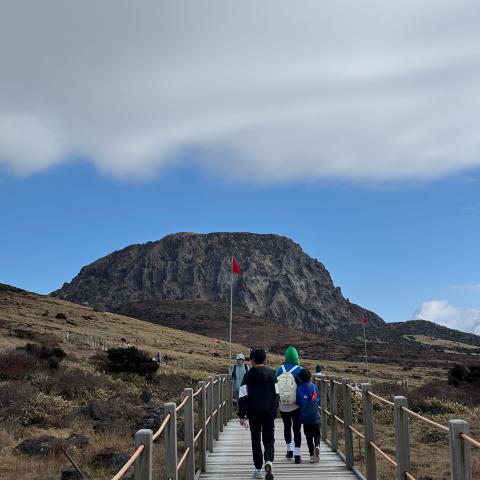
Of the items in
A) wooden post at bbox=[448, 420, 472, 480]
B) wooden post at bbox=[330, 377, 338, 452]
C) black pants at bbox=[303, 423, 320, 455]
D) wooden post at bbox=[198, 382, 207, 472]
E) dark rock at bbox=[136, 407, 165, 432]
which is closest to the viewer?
wooden post at bbox=[448, 420, 472, 480]

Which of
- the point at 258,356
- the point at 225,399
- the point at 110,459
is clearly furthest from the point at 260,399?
the point at 225,399

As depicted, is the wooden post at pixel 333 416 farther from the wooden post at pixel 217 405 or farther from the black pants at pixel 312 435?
the wooden post at pixel 217 405

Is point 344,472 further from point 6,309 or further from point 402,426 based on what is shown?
point 6,309

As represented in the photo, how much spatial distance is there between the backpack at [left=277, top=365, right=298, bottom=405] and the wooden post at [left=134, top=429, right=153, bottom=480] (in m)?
4.89

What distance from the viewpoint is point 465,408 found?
25188mm

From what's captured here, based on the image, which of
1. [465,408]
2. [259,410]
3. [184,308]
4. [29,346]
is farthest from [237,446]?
[184,308]

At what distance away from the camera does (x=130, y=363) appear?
98.5ft

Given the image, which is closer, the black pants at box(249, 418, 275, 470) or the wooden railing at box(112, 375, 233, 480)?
the wooden railing at box(112, 375, 233, 480)

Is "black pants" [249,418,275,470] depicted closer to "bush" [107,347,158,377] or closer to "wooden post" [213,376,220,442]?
"wooden post" [213,376,220,442]

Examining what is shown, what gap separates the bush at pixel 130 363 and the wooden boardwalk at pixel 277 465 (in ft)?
58.4

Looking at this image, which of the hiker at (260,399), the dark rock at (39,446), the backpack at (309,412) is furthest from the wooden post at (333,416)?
the dark rock at (39,446)

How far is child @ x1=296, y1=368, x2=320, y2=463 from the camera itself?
962 centimetres

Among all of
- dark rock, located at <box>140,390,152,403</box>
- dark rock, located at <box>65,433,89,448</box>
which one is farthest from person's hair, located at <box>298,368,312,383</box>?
dark rock, located at <box>140,390,152,403</box>

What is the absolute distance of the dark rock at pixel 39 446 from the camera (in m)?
13.3
